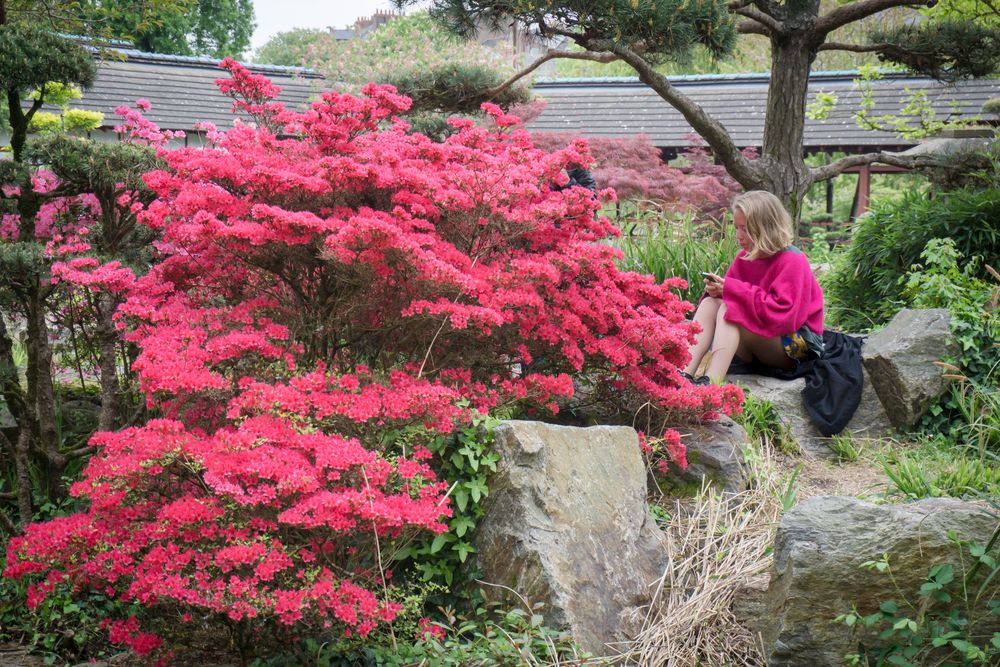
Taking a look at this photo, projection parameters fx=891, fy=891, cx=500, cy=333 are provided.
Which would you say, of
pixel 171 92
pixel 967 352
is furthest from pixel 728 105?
pixel 967 352

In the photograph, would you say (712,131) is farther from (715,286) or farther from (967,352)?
(967,352)

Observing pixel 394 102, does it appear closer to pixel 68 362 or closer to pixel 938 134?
pixel 68 362

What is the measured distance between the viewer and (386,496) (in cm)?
287

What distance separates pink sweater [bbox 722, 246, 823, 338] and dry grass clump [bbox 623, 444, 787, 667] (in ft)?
4.23

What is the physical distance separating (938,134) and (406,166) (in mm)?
10561

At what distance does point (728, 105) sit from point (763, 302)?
655 inches

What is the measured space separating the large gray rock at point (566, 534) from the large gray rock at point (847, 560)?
60cm

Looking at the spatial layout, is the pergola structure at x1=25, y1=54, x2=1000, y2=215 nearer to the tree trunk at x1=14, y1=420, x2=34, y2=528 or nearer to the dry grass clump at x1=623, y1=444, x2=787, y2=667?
the tree trunk at x1=14, y1=420, x2=34, y2=528

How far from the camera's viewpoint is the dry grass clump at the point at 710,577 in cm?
323

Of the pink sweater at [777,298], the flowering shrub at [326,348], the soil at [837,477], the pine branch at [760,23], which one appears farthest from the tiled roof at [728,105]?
the flowering shrub at [326,348]

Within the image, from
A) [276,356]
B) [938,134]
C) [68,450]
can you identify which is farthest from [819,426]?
[938,134]

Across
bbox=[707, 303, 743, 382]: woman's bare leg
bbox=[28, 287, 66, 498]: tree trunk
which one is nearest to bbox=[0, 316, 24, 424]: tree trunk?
bbox=[28, 287, 66, 498]: tree trunk

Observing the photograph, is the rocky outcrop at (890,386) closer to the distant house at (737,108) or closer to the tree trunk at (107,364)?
the tree trunk at (107,364)

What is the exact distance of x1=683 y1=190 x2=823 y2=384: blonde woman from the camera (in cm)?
530
